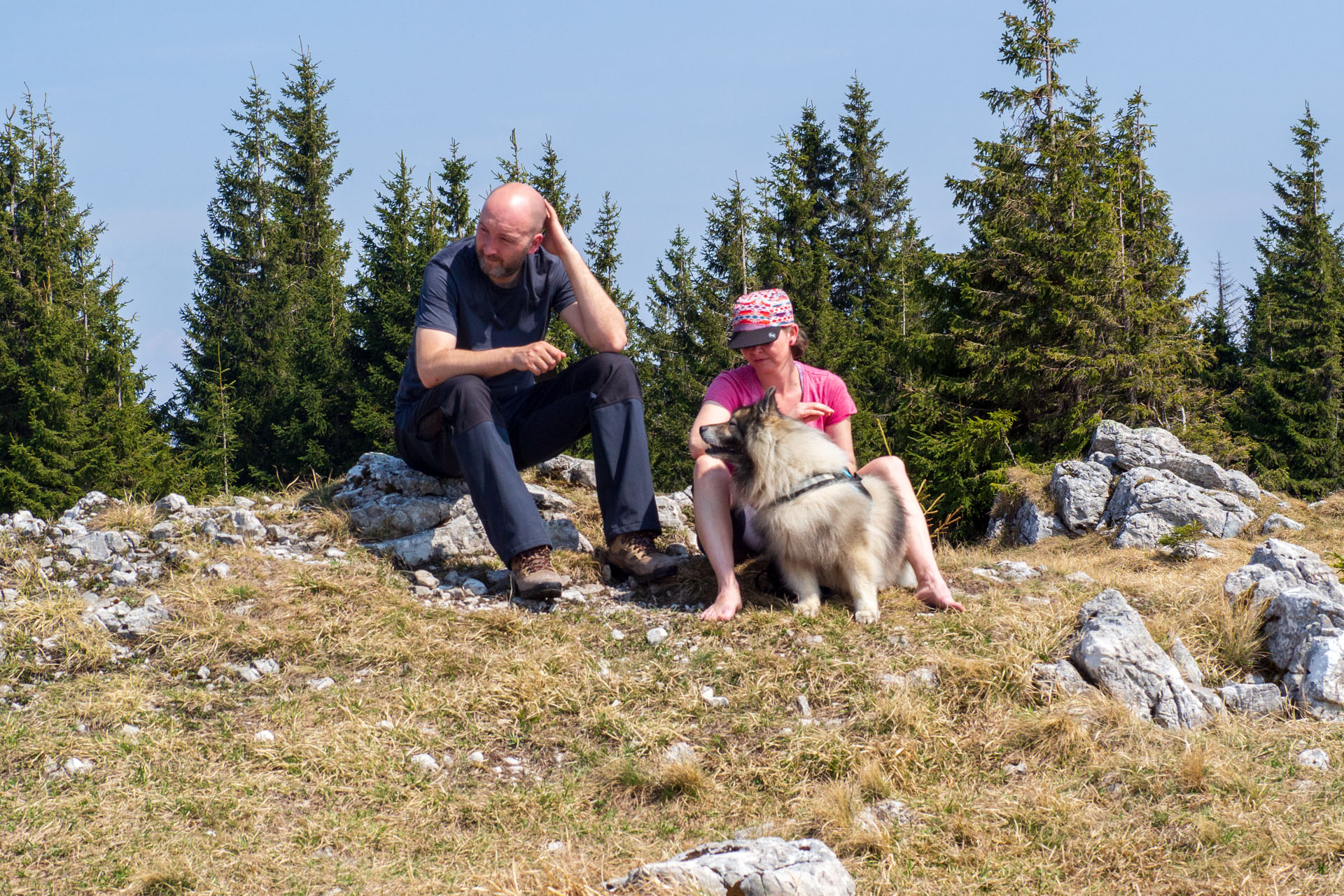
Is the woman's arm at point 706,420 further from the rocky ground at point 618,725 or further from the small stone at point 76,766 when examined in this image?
the small stone at point 76,766

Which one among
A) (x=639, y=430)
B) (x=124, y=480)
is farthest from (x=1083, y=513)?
(x=124, y=480)

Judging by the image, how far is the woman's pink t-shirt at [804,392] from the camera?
5.18 m

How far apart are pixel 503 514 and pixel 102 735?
1.94 m

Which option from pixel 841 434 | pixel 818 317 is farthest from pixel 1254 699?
pixel 818 317

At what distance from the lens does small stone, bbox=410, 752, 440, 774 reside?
366 centimetres

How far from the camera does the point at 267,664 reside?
4.38 m

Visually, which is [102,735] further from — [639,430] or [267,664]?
[639,430]

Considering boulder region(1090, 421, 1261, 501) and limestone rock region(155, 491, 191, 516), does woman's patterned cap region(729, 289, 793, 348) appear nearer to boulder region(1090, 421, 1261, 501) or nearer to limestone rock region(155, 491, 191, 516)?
limestone rock region(155, 491, 191, 516)

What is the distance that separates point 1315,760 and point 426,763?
3.22 m

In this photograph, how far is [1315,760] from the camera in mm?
3479

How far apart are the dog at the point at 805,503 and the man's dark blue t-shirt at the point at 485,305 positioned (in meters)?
1.23

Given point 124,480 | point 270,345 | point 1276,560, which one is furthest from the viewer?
point 270,345

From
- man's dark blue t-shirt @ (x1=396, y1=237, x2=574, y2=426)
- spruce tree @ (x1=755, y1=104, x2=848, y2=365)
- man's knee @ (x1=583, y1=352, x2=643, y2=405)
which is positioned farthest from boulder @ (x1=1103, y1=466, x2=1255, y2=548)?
spruce tree @ (x1=755, y1=104, x2=848, y2=365)

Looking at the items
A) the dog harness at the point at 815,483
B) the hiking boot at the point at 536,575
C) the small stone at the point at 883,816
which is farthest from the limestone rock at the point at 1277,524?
the small stone at the point at 883,816
